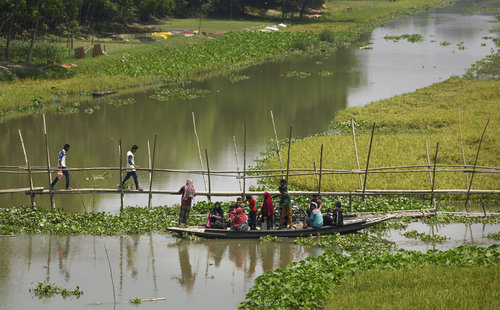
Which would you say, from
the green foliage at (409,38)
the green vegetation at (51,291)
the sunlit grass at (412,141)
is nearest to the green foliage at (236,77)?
the sunlit grass at (412,141)

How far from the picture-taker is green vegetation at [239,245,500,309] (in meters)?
14.2

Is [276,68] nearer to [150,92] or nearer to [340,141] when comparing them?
[150,92]

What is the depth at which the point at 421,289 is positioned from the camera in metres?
14.1

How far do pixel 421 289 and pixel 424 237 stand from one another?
17.0 ft

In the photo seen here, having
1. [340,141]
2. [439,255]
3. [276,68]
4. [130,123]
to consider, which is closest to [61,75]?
[130,123]

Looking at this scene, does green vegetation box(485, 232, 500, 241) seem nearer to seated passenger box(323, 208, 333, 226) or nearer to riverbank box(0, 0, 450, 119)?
seated passenger box(323, 208, 333, 226)

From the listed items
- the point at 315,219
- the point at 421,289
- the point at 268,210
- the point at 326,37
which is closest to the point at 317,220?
the point at 315,219

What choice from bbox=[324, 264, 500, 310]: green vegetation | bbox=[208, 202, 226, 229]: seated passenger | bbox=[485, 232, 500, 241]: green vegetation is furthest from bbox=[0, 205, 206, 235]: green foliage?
bbox=[485, 232, 500, 241]: green vegetation

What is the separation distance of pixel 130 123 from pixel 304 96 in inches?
465

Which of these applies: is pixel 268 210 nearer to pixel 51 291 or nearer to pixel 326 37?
pixel 51 291

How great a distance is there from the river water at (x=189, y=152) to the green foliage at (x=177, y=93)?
0.79 metres

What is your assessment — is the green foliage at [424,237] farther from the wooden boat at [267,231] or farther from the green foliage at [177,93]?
the green foliage at [177,93]

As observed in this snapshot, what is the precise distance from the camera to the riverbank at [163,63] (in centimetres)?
3712

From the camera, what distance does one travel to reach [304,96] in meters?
40.8
